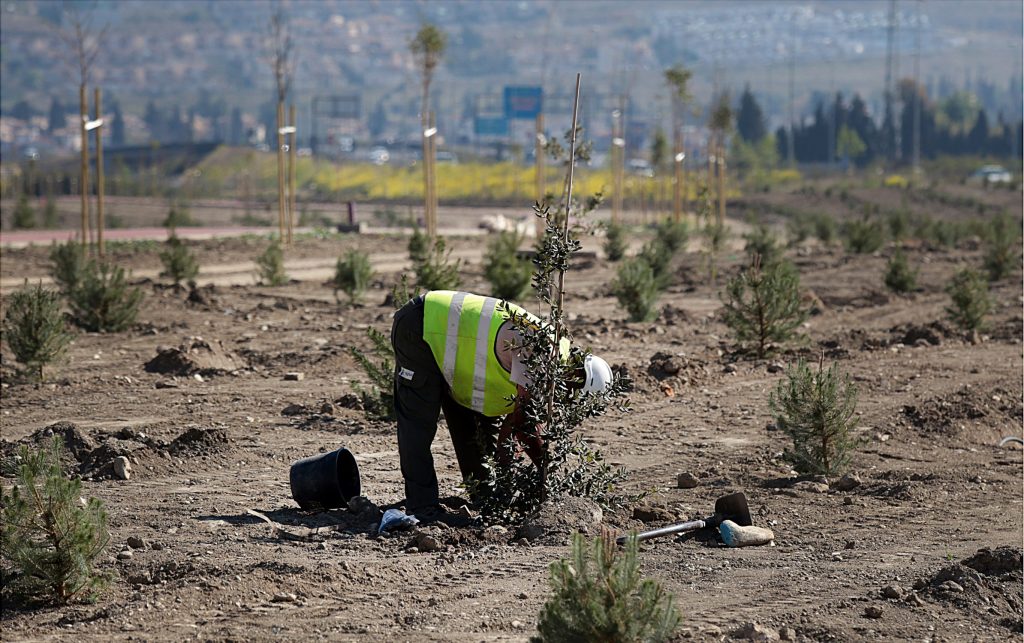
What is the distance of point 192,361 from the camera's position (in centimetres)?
1316

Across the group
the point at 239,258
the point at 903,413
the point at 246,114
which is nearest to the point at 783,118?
the point at 246,114

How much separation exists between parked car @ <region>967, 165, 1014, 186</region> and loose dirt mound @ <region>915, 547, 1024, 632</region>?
219 ft

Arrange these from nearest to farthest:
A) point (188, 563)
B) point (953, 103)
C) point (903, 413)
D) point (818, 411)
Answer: point (188, 563) → point (818, 411) → point (903, 413) → point (953, 103)

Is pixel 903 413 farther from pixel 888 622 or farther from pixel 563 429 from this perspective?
pixel 888 622

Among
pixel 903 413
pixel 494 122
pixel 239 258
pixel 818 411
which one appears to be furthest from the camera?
pixel 494 122

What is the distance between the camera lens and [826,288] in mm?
22859

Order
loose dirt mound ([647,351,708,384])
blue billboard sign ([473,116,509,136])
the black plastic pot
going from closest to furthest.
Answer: the black plastic pot < loose dirt mound ([647,351,708,384]) < blue billboard sign ([473,116,509,136])

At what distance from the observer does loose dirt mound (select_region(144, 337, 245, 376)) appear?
515 inches

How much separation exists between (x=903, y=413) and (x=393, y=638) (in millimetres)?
6551

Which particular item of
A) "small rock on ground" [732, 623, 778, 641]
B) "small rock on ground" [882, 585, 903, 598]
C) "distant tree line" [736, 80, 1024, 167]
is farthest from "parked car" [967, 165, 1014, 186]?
"small rock on ground" [732, 623, 778, 641]

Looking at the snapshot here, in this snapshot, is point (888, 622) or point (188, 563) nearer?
point (888, 622)

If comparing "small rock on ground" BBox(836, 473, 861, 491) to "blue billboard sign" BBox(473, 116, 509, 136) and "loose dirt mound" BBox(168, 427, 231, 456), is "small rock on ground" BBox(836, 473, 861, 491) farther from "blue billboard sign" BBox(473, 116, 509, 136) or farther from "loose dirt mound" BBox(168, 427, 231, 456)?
"blue billboard sign" BBox(473, 116, 509, 136)

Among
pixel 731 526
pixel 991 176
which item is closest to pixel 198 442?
pixel 731 526

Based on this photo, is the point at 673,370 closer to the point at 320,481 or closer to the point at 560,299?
the point at 320,481
